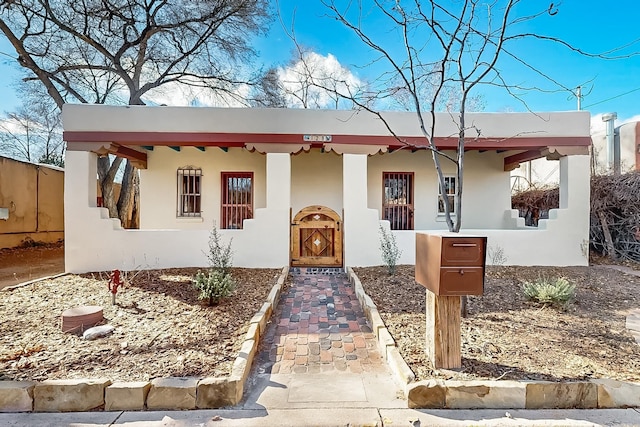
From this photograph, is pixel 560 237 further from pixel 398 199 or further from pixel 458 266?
pixel 458 266

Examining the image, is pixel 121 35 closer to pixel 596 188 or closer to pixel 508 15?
pixel 508 15

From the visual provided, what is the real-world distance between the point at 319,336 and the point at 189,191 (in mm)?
6859

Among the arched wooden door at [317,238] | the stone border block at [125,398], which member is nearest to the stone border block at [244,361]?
the stone border block at [125,398]

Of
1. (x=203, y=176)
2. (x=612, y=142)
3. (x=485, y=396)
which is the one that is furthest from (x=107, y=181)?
(x=612, y=142)

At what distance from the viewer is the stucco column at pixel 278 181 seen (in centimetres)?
748

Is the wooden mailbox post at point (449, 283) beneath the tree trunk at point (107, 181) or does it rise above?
beneath

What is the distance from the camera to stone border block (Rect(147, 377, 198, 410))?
8.96ft

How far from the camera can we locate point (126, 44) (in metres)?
11.9

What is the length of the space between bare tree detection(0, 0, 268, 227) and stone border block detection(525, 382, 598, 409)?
13.2 meters

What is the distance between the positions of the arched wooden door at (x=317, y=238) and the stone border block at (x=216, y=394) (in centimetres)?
521

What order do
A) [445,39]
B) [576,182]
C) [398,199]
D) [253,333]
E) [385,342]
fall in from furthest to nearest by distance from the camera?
[398,199] < [576,182] < [445,39] < [253,333] < [385,342]

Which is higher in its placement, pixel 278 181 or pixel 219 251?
pixel 278 181

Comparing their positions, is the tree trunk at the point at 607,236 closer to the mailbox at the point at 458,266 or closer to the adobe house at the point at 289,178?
the adobe house at the point at 289,178

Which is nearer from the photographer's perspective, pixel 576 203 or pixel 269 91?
pixel 576 203
